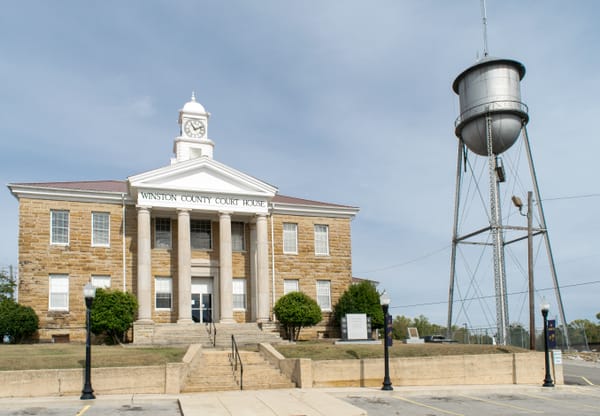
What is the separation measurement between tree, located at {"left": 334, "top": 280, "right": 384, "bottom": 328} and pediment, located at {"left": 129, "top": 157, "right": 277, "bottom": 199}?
7.33 m

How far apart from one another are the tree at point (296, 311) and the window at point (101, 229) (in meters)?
9.63

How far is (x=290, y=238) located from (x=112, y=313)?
1194cm

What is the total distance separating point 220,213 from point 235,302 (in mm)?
5486

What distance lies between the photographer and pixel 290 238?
4022 centimetres

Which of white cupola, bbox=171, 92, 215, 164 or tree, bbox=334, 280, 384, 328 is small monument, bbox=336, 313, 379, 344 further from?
white cupola, bbox=171, 92, 215, 164

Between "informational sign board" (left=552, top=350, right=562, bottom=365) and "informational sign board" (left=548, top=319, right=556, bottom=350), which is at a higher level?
"informational sign board" (left=548, top=319, right=556, bottom=350)

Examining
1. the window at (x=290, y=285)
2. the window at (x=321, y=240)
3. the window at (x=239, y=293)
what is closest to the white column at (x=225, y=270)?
the window at (x=239, y=293)

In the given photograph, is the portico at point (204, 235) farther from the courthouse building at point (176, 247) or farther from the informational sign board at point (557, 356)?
the informational sign board at point (557, 356)

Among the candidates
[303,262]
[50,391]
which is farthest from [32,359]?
[303,262]

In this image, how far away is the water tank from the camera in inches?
1572

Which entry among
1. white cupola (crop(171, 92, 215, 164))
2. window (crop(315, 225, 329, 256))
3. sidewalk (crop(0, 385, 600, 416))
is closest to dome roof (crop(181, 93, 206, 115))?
white cupola (crop(171, 92, 215, 164))

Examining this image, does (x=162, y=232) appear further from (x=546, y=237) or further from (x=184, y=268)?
(x=546, y=237)

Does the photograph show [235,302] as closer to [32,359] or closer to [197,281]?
[197,281]

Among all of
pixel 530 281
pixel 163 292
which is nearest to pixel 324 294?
pixel 163 292
